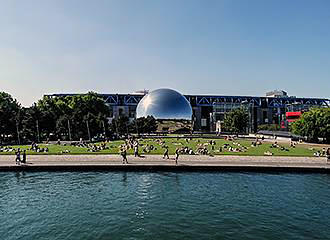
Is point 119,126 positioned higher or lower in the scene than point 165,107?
lower

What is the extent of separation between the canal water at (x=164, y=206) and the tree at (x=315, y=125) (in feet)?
91.9

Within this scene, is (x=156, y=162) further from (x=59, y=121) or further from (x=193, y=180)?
(x=59, y=121)

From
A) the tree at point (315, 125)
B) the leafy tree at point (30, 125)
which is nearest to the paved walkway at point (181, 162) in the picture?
the tree at point (315, 125)

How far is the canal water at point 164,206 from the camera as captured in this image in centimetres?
1196

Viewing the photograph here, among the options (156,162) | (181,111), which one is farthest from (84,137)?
(181,111)

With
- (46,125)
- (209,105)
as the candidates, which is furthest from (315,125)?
(209,105)

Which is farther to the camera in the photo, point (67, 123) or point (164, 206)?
Result: point (67, 123)

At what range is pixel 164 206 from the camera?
15.3 m

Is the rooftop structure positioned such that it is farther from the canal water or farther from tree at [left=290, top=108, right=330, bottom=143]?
the canal water

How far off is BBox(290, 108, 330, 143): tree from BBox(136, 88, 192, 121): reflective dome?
7375 centimetres

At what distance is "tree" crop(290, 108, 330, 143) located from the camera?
153 feet

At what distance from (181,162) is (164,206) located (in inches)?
422

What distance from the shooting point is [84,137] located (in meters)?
56.2

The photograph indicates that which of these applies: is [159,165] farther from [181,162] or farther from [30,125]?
[30,125]
